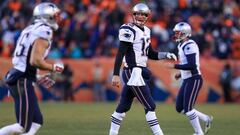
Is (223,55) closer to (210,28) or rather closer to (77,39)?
(210,28)

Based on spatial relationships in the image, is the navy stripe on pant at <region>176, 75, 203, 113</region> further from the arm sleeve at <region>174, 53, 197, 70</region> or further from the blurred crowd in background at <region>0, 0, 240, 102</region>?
the blurred crowd in background at <region>0, 0, 240, 102</region>

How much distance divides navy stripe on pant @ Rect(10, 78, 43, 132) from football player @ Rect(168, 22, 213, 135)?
340 centimetres

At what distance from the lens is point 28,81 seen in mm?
8422

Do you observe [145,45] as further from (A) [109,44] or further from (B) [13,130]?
(A) [109,44]

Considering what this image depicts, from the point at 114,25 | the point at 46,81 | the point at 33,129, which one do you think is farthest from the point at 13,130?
the point at 114,25

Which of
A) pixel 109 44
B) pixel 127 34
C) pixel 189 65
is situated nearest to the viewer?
pixel 127 34

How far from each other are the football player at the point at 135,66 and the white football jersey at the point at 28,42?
1.84 meters

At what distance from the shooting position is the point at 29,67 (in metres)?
8.41

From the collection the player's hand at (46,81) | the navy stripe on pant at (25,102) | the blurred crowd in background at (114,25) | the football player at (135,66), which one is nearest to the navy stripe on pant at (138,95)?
the football player at (135,66)

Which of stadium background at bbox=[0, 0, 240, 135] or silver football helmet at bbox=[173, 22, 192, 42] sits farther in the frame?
stadium background at bbox=[0, 0, 240, 135]

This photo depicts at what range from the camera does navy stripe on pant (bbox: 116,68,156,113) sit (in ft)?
32.7

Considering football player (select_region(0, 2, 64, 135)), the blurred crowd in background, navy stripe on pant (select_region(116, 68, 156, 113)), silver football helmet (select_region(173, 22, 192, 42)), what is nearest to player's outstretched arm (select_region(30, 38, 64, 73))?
football player (select_region(0, 2, 64, 135))

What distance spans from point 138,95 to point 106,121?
4.35 metres

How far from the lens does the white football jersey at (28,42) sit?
8289 millimetres
